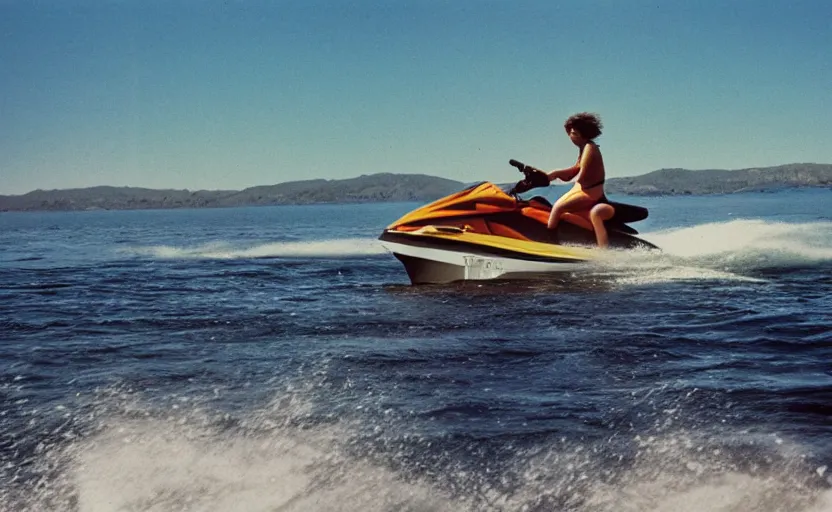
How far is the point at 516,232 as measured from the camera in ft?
32.8

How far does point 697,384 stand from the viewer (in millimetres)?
4676

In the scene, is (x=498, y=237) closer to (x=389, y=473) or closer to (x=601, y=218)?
(x=601, y=218)

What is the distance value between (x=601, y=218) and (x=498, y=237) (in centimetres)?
128

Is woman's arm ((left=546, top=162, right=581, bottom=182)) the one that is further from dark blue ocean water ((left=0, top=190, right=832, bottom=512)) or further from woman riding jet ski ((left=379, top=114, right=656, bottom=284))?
dark blue ocean water ((left=0, top=190, right=832, bottom=512))

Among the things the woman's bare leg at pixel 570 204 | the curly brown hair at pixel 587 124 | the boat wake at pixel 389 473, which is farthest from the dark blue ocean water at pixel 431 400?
the curly brown hair at pixel 587 124

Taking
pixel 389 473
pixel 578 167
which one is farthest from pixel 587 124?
pixel 389 473

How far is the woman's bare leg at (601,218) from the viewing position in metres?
9.73

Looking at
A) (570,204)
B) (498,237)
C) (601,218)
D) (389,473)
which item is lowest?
(389,473)

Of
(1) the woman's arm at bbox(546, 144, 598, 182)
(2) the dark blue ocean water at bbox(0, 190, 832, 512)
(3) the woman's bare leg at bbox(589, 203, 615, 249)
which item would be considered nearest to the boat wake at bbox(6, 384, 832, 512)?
(2) the dark blue ocean water at bbox(0, 190, 832, 512)

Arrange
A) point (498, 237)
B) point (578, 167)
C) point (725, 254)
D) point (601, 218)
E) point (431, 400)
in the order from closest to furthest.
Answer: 1. point (431, 400)
2. point (601, 218)
3. point (498, 237)
4. point (578, 167)
5. point (725, 254)

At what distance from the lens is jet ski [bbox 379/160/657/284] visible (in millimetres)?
9680

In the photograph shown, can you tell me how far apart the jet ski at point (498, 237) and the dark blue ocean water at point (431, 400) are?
66 cm

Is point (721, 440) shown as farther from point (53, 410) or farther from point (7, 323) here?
point (7, 323)

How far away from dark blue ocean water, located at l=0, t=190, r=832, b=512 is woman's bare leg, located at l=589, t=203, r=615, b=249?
0.80m
